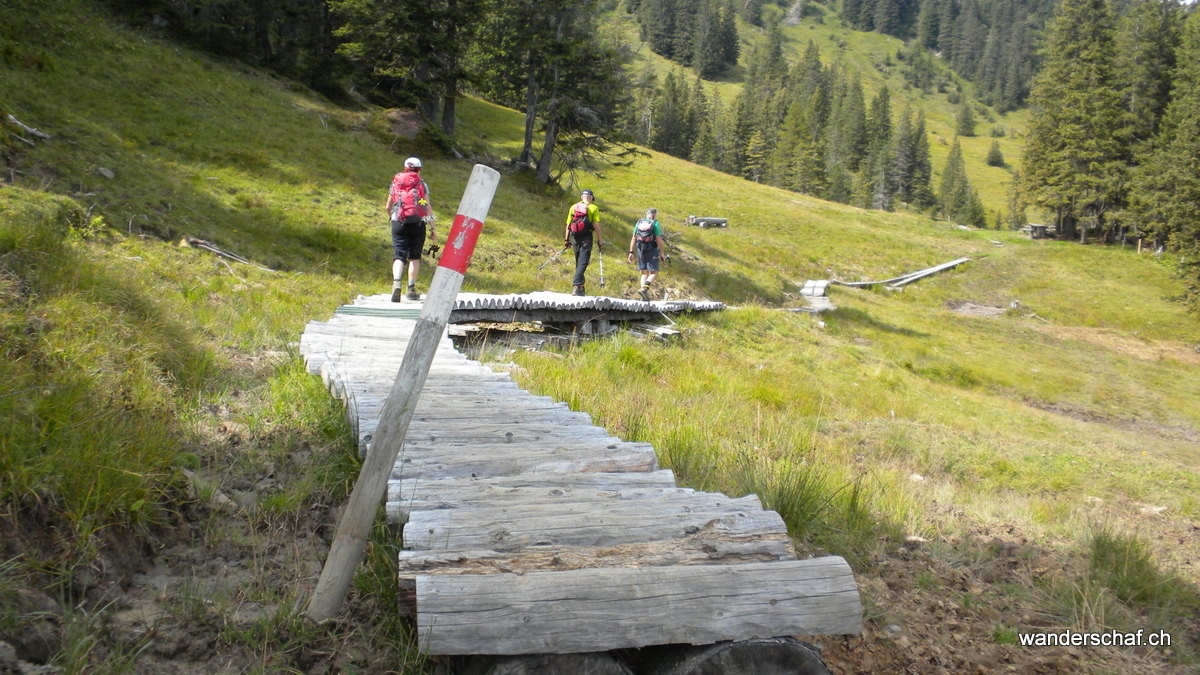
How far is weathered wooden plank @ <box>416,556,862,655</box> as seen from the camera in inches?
90.2

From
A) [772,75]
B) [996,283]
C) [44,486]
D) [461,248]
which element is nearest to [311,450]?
[44,486]

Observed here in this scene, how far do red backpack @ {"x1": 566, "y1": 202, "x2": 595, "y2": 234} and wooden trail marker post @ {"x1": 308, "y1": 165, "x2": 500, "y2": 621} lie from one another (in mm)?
11536

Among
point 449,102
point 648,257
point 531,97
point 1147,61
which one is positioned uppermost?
point 1147,61

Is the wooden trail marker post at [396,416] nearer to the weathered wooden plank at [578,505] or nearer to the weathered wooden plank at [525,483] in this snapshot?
the weathered wooden plank at [578,505]

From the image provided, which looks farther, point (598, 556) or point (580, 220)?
point (580, 220)

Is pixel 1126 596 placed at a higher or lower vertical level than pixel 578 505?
lower

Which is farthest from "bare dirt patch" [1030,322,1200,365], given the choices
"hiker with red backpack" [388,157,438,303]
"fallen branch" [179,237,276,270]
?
"fallen branch" [179,237,276,270]

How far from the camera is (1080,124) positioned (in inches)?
1849

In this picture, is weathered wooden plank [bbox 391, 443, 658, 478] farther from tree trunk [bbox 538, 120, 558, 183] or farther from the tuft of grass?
tree trunk [bbox 538, 120, 558, 183]

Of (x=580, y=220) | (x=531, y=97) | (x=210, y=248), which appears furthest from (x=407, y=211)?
(x=531, y=97)

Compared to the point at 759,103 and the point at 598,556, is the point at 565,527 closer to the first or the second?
the point at 598,556

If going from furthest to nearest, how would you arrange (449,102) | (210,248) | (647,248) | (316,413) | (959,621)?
(449,102), (647,248), (210,248), (316,413), (959,621)

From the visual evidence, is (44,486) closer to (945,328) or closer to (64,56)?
(64,56)

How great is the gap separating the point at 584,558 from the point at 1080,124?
57.8 m
